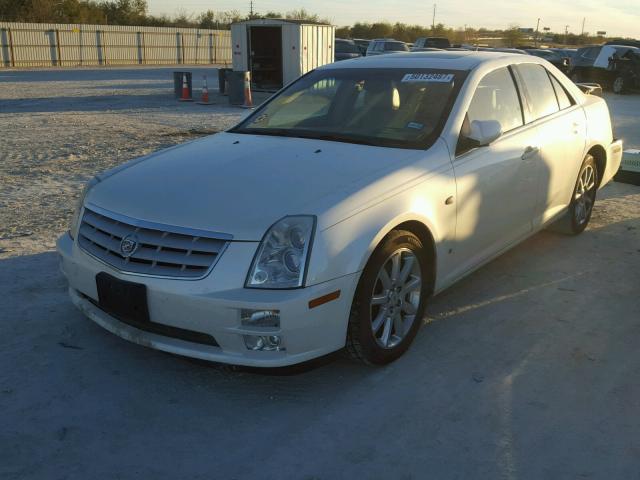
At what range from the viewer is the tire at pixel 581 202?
548 cm

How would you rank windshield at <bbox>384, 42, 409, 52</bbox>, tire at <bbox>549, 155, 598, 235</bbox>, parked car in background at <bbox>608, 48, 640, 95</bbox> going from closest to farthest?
tire at <bbox>549, 155, 598, 235</bbox>
parked car in background at <bbox>608, 48, 640, 95</bbox>
windshield at <bbox>384, 42, 409, 52</bbox>

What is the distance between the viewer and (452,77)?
413 cm

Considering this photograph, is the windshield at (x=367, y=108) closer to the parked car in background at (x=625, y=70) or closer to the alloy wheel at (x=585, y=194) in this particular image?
the alloy wheel at (x=585, y=194)

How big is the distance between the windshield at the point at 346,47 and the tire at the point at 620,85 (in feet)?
35.4

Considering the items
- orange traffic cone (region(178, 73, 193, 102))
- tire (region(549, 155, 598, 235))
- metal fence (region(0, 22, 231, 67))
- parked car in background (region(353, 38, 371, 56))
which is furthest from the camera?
metal fence (region(0, 22, 231, 67))

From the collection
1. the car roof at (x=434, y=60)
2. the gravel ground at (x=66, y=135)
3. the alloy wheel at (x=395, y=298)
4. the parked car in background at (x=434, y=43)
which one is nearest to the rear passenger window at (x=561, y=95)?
the car roof at (x=434, y=60)

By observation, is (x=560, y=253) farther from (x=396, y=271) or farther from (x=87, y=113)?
(x=87, y=113)

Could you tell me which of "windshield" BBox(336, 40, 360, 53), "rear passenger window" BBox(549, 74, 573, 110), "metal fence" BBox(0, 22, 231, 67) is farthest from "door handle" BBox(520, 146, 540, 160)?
"metal fence" BBox(0, 22, 231, 67)

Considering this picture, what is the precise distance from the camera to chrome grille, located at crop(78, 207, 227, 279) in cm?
288

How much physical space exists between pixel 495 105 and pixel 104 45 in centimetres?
3679

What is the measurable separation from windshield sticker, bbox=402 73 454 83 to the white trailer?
15637 mm

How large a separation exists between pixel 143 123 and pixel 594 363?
11.1m

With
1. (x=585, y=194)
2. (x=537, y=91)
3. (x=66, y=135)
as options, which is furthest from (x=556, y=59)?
(x=537, y=91)

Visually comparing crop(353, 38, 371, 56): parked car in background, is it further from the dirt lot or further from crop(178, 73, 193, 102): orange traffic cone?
the dirt lot
